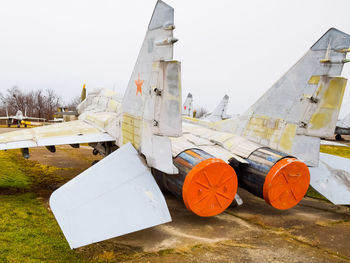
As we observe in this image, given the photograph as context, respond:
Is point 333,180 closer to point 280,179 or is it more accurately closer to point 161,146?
point 280,179

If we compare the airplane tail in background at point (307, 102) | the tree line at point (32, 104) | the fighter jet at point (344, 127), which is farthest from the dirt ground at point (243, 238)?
the tree line at point (32, 104)

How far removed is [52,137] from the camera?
5.70 metres

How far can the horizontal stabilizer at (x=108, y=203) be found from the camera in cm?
278

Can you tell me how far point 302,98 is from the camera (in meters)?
5.02

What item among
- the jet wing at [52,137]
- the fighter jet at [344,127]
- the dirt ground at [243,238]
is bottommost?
the fighter jet at [344,127]

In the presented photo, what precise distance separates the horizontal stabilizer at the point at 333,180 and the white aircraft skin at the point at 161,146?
0.80 meters

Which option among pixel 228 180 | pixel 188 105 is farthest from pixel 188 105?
pixel 228 180

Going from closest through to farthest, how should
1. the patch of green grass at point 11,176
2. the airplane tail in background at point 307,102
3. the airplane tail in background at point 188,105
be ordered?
the airplane tail in background at point 307,102
the patch of green grass at point 11,176
the airplane tail in background at point 188,105

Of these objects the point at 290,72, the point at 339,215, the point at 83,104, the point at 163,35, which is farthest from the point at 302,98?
the point at 83,104

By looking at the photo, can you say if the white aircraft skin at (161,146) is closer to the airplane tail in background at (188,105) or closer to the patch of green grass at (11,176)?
the patch of green grass at (11,176)

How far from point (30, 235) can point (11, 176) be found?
429 centimetres

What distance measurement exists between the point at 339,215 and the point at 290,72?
3.17 metres

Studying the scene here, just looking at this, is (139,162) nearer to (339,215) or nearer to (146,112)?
(146,112)

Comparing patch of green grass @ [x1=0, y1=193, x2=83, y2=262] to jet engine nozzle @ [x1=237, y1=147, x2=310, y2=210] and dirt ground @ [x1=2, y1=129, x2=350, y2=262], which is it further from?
jet engine nozzle @ [x1=237, y1=147, x2=310, y2=210]
